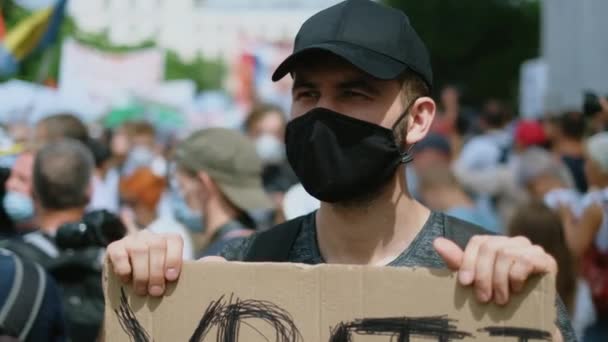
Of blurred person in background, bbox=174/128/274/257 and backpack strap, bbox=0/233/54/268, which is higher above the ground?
blurred person in background, bbox=174/128/274/257

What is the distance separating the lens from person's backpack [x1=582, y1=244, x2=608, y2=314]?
5.96 m

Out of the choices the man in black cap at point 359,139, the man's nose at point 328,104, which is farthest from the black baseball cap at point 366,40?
the man's nose at point 328,104

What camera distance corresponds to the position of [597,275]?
605 cm

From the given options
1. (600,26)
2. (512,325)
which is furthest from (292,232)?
(600,26)

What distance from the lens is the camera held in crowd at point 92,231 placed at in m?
4.34

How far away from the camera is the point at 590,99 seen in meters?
4.64

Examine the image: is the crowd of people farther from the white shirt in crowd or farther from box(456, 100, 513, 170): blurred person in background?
box(456, 100, 513, 170): blurred person in background

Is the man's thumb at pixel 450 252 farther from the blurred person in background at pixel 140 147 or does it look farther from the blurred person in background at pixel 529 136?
the blurred person in background at pixel 529 136

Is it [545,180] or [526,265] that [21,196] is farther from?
[526,265]

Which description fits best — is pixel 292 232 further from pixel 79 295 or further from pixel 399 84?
pixel 79 295

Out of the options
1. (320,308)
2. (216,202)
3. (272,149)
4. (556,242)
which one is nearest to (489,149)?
(272,149)

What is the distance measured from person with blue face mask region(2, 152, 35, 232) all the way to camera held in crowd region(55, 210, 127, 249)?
136cm

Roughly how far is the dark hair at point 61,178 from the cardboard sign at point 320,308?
8.59 ft

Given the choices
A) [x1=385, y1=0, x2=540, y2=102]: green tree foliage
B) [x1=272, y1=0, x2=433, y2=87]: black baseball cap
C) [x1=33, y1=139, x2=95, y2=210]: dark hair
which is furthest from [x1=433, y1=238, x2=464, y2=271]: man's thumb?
[x1=385, y1=0, x2=540, y2=102]: green tree foliage
